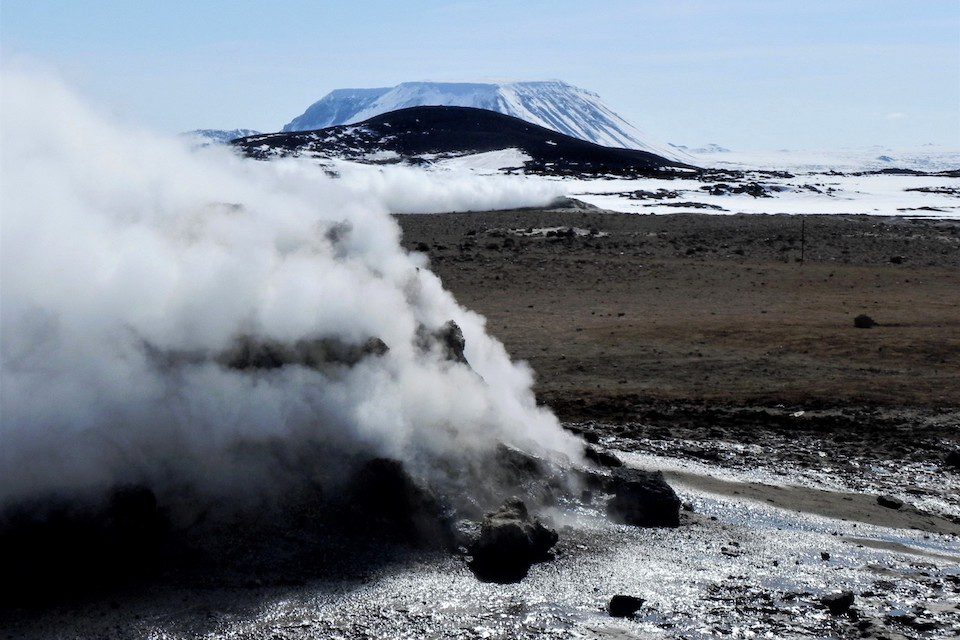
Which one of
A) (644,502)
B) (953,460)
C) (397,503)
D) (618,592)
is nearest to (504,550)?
(618,592)

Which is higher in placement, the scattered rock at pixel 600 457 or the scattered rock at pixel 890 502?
the scattered rock at pixel 600 457

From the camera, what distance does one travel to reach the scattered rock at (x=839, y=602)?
346 inches

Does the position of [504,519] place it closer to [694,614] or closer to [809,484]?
[694,614]

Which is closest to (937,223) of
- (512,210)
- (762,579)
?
(512,210)

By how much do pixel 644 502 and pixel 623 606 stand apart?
89.1 inches

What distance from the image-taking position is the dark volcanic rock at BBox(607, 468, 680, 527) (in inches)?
423

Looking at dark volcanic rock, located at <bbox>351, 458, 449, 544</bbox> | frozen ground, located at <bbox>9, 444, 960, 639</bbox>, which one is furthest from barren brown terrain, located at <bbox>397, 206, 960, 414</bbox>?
dark volcanic rock, located at <bbox>351, 458, 449, 544</bbox>

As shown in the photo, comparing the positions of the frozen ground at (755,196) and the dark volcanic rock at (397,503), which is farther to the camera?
the frozen ground at (755,196)

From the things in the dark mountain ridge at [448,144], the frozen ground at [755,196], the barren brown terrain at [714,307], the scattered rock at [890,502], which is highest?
the dark mountain ridge at [448,144]

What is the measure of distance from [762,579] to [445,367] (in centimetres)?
411

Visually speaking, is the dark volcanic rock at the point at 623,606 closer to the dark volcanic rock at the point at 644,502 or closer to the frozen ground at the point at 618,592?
the frozen ground at the point at 618,592

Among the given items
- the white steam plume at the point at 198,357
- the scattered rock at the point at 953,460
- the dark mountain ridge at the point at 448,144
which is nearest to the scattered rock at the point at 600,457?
the white steam plume at the point at 198,357

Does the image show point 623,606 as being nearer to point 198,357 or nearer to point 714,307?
point 198,357

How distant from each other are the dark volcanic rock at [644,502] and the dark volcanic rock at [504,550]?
1.56 m
